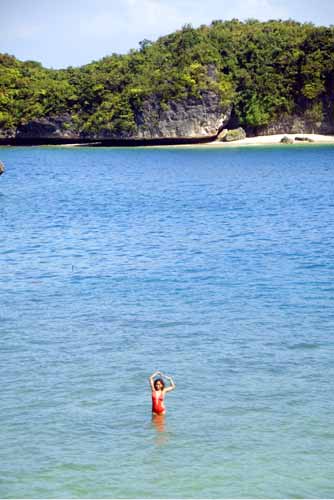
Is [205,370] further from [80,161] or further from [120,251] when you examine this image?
[80,161]

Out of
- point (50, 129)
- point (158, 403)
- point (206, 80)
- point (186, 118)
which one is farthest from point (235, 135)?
point (158, 403)

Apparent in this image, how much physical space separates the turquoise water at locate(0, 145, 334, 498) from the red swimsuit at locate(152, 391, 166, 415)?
257mm

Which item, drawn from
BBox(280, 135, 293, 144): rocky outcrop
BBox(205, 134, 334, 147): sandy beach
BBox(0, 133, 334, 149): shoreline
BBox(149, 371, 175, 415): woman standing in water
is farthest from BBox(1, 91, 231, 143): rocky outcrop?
BBox(149, 371, 175, 415): woman standing in water

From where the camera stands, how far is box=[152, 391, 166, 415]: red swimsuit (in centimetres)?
1475

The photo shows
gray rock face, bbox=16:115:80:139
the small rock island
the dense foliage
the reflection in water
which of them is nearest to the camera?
the reflection in water

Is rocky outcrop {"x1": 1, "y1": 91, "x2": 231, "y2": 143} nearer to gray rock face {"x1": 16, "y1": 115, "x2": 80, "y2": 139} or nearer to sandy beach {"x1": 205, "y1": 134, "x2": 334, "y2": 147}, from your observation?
sandy beach {"x1": 205, "y1": 134, "x2": 334, "y2": 147}

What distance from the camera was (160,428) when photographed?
47.7 feet

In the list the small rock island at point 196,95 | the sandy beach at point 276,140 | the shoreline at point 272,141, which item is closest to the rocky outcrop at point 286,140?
the shoreline at point 272,141

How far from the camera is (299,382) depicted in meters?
16.6

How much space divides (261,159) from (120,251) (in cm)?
6300

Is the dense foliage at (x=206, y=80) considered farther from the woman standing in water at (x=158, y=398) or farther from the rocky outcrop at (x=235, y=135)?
the woman standing in water at (x=158, y=398)

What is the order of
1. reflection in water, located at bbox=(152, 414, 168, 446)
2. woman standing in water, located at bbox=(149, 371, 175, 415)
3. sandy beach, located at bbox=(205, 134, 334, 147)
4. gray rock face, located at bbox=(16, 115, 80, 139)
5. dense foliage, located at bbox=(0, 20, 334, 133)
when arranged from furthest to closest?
gray rock face, located at bbox=(16, 115, 80, 139) < sandy beach, located at bbox=(205, 134, 334, 147) < dense foliage, located at bbox=(0, 20, 334, 133) < woman standing in water, located at bbox=(149, 371, 175, 415) < reflection in water, located at bbox=(152, 414, 168, 446)

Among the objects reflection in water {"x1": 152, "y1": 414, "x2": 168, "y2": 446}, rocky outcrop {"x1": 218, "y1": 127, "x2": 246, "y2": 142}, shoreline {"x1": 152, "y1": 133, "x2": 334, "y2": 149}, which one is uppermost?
rocky outcrop {"x1": 218, "y1": 127, "x2": 246, "y2": 142}

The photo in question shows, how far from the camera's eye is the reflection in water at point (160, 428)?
1407 centimetres
